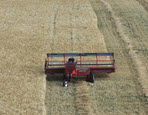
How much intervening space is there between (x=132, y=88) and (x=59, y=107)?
194 inches

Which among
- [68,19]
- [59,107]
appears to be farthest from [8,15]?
[59,107]

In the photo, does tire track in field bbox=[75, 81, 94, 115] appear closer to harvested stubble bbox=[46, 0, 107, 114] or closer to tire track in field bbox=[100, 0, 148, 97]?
harvested stubble bbox=[46, 0, 107, 114]

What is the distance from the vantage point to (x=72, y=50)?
23.2 meters

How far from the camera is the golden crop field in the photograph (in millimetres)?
15734

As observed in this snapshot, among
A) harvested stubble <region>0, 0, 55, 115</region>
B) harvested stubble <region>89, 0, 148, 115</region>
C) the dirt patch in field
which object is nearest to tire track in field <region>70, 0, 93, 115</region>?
harvested stubble <region>89, 0, 148, 115</region>

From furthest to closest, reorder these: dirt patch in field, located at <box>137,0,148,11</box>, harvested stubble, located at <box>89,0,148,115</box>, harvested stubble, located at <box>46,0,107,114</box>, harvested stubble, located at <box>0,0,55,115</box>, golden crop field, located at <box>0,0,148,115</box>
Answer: dirt patch in field, located at <box>137,0,148,11</box> → harvested stubble, located at <box>46,0,107,114</box> → golden crop field, located at <box>0,0,148,115</box> → harvested stubble, located at <box>0,0,55,115</box> → harvested stubble, located at <box>89,0,148,115</box>

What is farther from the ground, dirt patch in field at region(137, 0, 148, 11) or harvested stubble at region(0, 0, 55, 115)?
harvested stubble at region(0, 0, 55, 115)

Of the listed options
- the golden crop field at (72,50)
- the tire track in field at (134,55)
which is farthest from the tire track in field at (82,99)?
the tire track in field at (134,55)

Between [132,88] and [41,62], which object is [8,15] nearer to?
[41,62]

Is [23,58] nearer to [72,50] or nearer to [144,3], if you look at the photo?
[72,50]

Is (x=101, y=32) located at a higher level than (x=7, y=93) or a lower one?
lower

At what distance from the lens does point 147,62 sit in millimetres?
21281

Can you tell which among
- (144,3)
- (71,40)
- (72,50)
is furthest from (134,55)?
(144,3)

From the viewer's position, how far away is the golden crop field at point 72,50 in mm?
15734
